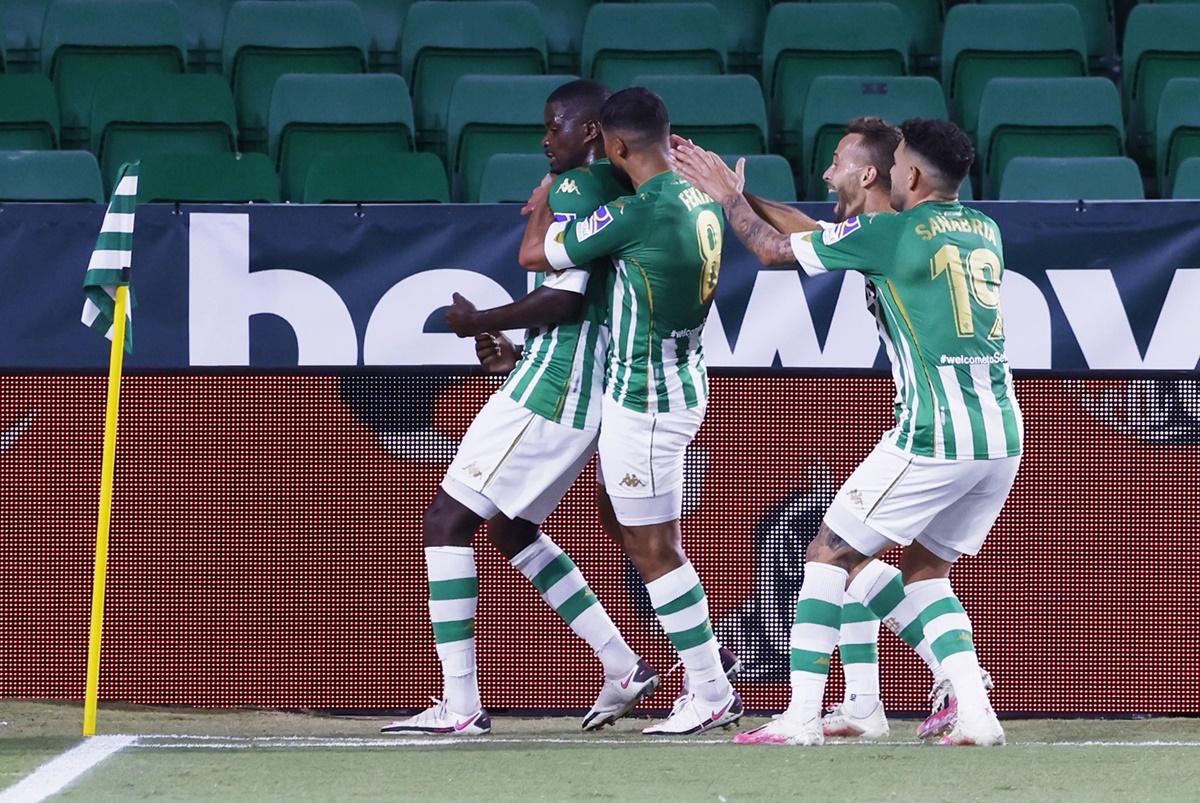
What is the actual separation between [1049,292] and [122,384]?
3.20 metres

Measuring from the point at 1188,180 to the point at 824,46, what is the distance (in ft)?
7.47

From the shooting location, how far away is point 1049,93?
349 inches

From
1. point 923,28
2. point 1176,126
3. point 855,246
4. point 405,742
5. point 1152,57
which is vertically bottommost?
point 405,742

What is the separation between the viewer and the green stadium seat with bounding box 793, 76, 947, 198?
851cm

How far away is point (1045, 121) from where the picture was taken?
28.8 feet

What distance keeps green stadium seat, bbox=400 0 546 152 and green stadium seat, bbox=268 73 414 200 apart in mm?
534

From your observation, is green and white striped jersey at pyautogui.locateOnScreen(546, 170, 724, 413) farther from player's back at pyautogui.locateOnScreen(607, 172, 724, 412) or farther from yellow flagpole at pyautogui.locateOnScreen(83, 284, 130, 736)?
yellow flagpole at pyautogui.locateOnScreen(83, 284, 130, 736)

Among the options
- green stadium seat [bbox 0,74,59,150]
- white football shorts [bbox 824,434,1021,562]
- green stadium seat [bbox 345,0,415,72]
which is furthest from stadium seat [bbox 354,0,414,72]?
white football shorts [bbox 824,434,1021,562]

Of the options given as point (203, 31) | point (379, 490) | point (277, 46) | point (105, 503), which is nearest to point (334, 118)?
point (277, 46)

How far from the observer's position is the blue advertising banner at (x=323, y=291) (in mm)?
6219

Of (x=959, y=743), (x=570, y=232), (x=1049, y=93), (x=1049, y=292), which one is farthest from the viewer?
(x=1049, y=93)

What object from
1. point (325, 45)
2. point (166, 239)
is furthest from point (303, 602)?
point (325, 45)

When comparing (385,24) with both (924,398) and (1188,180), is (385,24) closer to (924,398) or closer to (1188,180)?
(1188,180)

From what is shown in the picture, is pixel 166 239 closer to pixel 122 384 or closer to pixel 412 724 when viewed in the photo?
pixel 122 384
